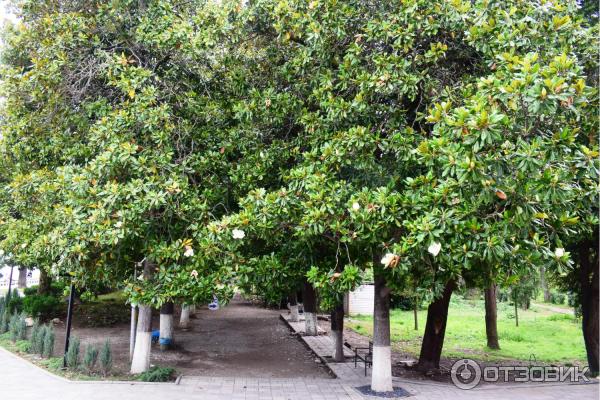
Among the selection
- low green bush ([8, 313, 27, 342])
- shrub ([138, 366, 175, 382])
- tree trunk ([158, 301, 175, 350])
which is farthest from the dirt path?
shrub ([138, 366, 175, 382])

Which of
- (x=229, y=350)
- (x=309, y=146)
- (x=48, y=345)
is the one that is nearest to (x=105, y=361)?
(x=48, y=345)

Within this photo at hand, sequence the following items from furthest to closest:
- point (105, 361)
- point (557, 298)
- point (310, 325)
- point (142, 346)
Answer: point (557, 298)
point (310, 325)
point (142, 346)
point (105, 361)

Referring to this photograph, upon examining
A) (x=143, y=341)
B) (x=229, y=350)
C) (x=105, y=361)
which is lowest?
(x=229, y=350)

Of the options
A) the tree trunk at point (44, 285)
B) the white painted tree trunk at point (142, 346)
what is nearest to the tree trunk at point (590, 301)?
the white painted tree trunk at point (142, 346)

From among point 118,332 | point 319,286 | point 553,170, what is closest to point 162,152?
point 319,286

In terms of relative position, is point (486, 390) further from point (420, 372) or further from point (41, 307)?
point (41, 307)

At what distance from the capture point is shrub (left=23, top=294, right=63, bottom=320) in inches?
657

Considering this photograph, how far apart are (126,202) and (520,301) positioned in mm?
17863

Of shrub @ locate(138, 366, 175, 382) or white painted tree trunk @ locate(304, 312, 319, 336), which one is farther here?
white painted tree trunk @ locate(304, 312, 319, 336)

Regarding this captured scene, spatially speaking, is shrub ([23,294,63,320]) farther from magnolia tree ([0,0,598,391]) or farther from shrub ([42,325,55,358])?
magnolia tree ([0,0,598,391])

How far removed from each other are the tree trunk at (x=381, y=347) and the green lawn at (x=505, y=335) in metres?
6.25

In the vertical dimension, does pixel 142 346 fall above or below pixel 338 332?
below

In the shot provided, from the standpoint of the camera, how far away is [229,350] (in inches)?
568

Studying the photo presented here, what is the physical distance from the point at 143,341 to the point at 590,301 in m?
10.5
